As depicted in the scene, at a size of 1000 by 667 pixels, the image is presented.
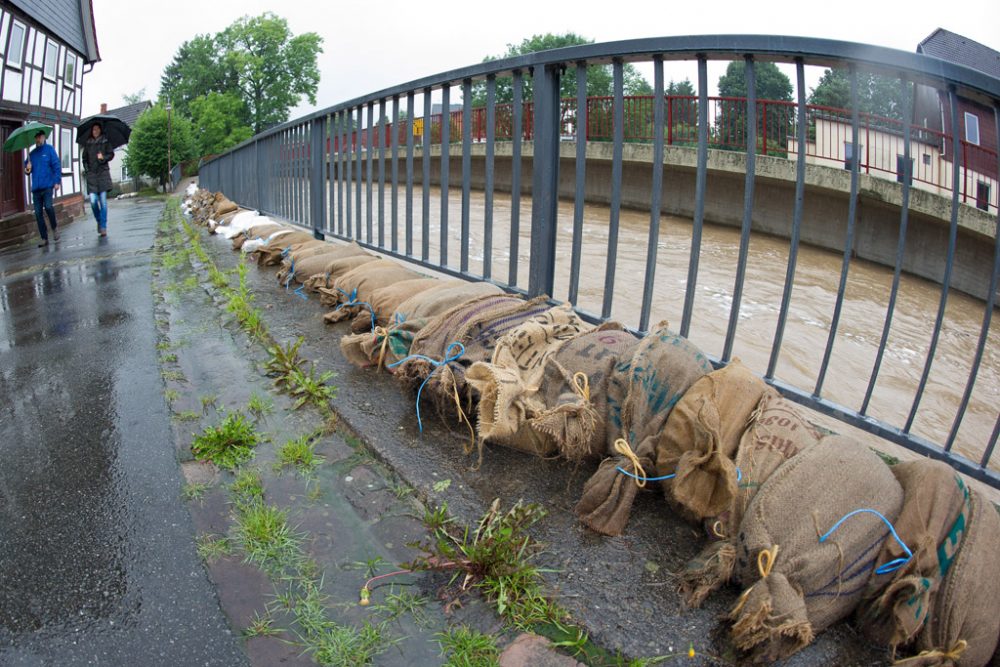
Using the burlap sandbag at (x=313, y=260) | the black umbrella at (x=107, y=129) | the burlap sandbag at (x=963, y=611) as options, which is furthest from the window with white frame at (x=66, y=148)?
the burlap sandbag at (x=963, y=611)

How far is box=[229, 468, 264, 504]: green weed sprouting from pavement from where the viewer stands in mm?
2211

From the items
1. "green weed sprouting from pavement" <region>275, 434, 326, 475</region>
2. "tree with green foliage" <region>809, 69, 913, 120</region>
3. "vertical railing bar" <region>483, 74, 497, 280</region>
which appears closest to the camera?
"tree with green foliage" <region>809, 69, 913, 120</region>

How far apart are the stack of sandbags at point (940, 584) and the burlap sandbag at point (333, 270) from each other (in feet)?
12.0

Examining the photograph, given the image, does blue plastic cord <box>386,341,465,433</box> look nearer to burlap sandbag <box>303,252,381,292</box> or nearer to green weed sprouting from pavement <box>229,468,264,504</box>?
green weed sprouting from pavement <box>229,468,264,504</box>

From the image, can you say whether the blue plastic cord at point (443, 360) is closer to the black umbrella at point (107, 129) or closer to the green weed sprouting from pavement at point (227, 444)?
the green weed sprouting from pavement at point (227, 444)

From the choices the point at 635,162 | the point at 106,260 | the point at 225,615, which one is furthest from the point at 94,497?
the point at 635,162

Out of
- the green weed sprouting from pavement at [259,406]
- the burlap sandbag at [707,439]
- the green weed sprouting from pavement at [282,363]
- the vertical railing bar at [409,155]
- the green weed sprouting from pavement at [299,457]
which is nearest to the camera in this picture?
the burlap sandbag at [707,439]

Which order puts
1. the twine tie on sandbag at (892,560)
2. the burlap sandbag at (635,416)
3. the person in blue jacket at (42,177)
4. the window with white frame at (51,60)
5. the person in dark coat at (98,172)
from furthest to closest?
the window with white frame at (51,60) < the person in blue jacket at (42,177) < the person in dark coat at (98,172) < the burlap sandbag at (635,416) < the twine tie on sandbag at (892,560)

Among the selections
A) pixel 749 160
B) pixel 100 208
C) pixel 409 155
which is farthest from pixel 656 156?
pixel 100 208

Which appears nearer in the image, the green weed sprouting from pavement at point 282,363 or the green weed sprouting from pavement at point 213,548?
the green weed sprouting from pavement at point 213,548

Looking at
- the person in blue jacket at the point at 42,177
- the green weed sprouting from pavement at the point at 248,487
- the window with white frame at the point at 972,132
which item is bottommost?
the green weed sprouting from pavement at the point at 248,487

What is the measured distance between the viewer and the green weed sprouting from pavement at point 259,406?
2887 millimetres

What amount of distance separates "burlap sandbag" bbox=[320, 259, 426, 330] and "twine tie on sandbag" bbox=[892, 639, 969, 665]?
2.88 m

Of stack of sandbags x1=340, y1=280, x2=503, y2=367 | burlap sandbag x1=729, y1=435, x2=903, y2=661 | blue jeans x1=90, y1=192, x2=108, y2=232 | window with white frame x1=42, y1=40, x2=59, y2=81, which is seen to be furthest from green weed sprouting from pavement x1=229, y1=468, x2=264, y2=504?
window with white frame x1=42, y1=40, x2=59, y2=81
